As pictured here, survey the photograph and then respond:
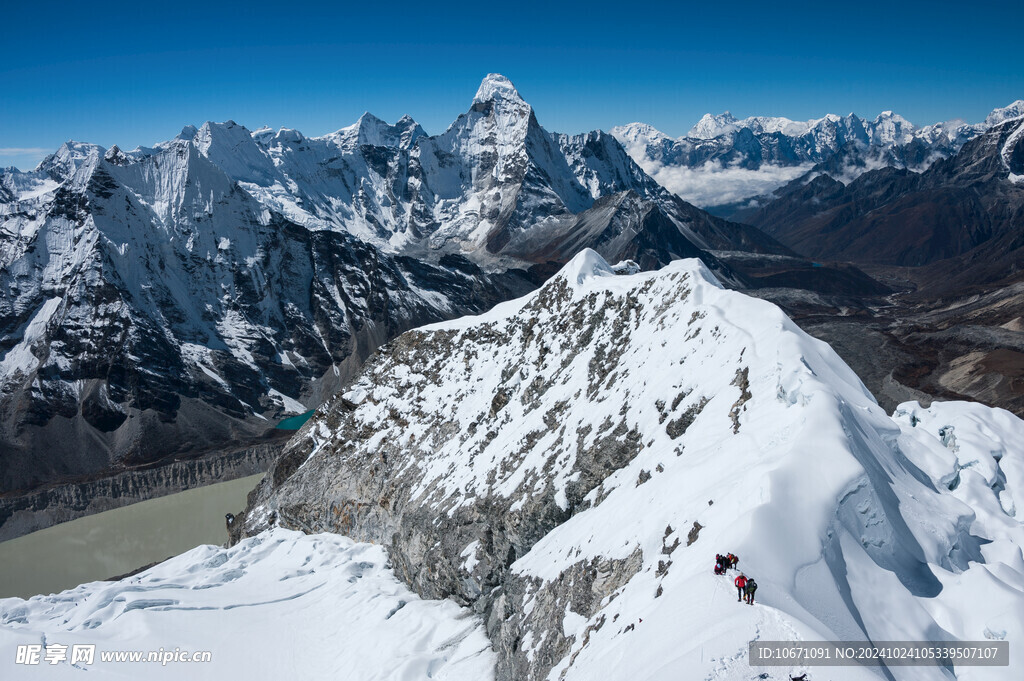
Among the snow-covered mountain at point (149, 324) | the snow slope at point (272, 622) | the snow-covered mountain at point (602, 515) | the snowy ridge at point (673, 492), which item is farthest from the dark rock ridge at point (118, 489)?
the snowy ridge at point (673, 492)

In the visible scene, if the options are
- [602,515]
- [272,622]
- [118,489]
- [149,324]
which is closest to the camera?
[602,515]

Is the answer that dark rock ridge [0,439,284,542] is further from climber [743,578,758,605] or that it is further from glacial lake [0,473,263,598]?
climber [743,578,758,605]

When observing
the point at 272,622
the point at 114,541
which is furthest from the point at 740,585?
the point at 114,541

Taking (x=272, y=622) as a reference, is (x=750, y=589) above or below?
above

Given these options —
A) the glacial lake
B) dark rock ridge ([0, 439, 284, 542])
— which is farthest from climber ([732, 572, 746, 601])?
dark rock ridge ([0, 439, 284, 542])

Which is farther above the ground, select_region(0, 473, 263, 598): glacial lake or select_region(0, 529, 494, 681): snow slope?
select_region(0, 529, 494, 681): snow slope

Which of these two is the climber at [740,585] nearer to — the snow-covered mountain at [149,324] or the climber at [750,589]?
the climber at [750,589]

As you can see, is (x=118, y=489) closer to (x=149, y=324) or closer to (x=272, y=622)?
(x=149, y=324)

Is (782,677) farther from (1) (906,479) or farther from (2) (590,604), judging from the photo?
(1) (906,479)
